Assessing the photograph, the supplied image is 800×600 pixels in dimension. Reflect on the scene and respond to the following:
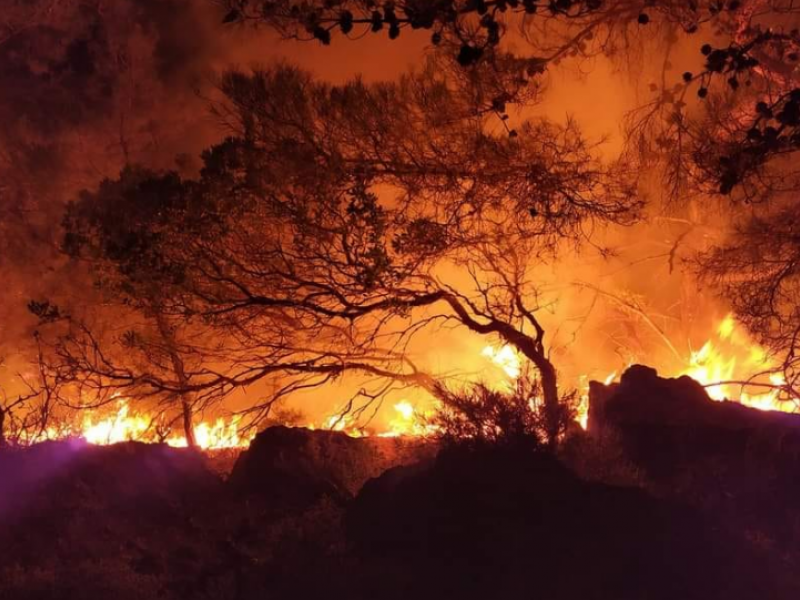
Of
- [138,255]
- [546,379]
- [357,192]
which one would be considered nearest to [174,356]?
[138,255]

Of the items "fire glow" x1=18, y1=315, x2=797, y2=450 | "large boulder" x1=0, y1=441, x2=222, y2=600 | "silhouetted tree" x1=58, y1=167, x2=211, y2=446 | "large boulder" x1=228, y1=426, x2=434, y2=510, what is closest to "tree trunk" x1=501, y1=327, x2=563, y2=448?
"fire glow" x1=18, y1=315, x2=797, y2=450

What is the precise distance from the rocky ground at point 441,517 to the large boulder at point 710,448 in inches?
0.7

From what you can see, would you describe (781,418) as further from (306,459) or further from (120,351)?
(120,351)

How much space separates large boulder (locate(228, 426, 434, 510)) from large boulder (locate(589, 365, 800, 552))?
1.96 m

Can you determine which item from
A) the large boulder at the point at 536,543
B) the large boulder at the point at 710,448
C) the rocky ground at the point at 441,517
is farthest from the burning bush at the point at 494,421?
the large boulder at the point at 710,448

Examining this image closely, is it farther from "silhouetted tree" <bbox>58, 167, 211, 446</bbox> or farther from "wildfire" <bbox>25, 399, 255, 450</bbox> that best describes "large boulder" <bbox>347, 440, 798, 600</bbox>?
"wildfire" <bbox>25, 399, 255, 450</bbox>

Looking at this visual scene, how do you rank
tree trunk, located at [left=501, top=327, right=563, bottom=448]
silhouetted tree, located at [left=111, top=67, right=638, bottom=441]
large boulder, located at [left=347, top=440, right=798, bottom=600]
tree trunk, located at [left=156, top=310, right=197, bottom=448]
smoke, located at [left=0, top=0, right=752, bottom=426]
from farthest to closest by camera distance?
smoke, located at [left=0, top=0, right=752, bottom=426] < tree trunk, located at [left=156, top=310, right=197, bottom=448] < silhouetted tree, located at [left=111, top=67, right=638, bottom=441] < tree trunk, located at [left=501, top=327, right=563, bottom=448] < large boulder, located at [left=347, top=440, right=798, bottom=600]

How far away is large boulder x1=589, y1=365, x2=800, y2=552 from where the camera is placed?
21.9 ft

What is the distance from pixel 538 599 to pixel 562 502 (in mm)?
913

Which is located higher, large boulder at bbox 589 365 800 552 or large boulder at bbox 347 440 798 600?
large boulder at bbox 589 365 800 552

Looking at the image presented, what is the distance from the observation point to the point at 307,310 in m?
9.70

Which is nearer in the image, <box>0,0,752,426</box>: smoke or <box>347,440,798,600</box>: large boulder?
<box>347,440,798,600</box>: large boulder

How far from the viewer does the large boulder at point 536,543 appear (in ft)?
17.0

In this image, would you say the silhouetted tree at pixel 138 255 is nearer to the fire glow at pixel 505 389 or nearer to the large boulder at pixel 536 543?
the fire glow at pixel 505 389
